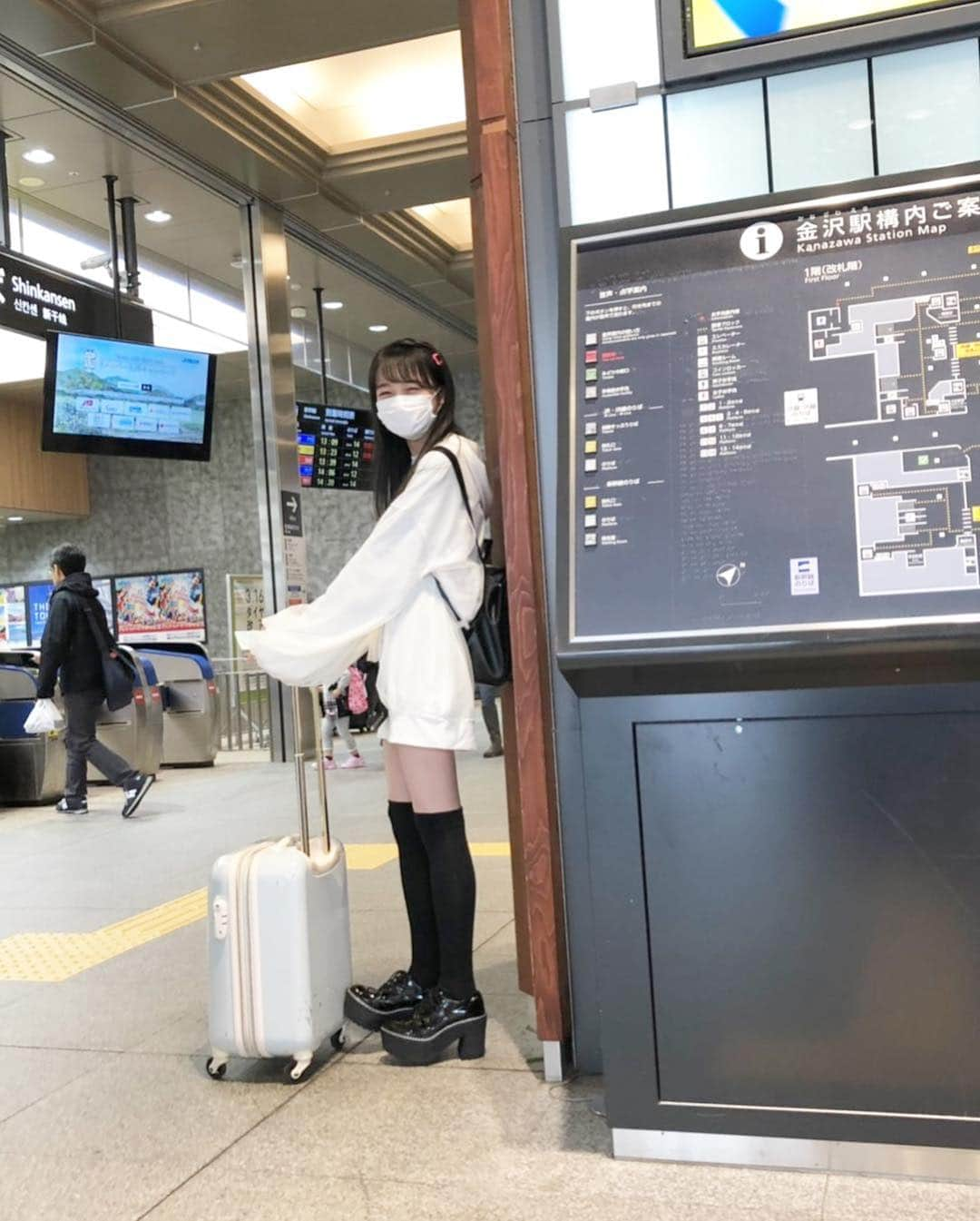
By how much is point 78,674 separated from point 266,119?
3.86m

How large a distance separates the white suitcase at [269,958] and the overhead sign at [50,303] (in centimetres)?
509

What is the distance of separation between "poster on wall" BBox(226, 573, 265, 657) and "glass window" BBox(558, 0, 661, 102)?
1393 cm

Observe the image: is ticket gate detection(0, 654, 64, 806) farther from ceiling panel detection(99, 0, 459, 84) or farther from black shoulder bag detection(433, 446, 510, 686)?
black shoulder bag detection(433, 446, 510, 686)

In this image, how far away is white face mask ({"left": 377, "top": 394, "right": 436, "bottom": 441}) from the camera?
268cm

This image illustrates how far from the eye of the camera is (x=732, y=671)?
6.08 feet

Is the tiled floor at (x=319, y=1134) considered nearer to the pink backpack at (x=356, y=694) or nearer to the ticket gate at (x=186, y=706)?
the pink backpack at (x=356, y=694)

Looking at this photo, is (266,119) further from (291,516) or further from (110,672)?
(110,672)

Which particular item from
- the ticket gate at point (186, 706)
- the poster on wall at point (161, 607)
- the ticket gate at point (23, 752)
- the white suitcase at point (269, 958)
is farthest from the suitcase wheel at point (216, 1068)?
the poster on wall at point (161, 607)

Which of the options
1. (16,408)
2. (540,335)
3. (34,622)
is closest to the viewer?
(540,335)

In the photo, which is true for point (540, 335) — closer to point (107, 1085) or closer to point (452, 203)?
point (107, 1085)

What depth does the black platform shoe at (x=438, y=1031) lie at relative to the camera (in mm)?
2566

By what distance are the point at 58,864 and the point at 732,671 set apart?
453cm

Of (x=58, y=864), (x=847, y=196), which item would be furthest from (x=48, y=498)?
(x=847, y=196)

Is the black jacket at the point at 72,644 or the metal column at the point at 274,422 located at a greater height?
the metal column at the point at 274,422
